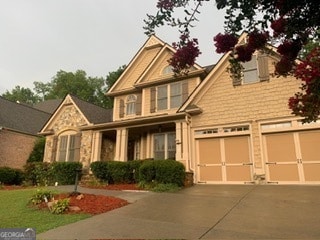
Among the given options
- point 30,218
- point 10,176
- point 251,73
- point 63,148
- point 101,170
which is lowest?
point 30,218

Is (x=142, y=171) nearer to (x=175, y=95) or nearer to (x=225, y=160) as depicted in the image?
(x=225, y=160)

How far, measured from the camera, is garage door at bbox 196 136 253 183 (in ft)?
38.8

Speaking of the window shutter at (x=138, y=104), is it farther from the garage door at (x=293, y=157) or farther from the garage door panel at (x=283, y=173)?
the garage door panel at (x=283, y=173)

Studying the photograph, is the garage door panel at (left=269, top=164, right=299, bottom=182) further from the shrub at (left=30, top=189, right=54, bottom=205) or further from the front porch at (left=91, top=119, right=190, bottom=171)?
the shrub at (left=30, top=189, right=54, bottom=205)

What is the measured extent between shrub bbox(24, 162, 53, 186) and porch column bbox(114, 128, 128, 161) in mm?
4191

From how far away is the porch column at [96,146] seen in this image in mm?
15367

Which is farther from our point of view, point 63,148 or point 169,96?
point 63,148

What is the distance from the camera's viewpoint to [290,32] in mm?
3357

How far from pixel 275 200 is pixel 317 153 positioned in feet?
12.5

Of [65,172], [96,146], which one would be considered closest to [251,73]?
[96,146]

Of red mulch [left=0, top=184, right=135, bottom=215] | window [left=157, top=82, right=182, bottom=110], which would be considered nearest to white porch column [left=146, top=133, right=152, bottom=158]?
A: window [left=157, top=82, right=182, bottom=110]

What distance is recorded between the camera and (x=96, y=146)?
15.6m

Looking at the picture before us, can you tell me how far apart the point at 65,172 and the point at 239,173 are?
9090 millimetres

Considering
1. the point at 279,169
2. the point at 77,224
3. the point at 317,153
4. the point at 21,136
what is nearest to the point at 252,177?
the point at 279,169
